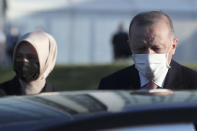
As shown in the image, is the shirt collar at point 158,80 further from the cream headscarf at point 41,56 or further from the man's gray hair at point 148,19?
the cream headscarf at point 41,56

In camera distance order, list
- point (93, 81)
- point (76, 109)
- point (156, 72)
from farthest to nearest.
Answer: point (93, 81)
point (156, 72)
point (76, 109)

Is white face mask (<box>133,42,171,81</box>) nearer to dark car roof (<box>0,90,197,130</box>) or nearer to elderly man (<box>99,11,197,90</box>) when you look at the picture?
elderly man (<box>99,11,197,90</box>)

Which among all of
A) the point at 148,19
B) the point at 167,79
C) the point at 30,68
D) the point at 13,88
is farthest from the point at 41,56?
the point at 167,79

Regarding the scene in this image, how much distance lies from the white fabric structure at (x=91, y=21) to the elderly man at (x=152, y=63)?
1747cm

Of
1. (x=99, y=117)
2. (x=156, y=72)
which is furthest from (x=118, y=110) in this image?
(x=156, y=72)

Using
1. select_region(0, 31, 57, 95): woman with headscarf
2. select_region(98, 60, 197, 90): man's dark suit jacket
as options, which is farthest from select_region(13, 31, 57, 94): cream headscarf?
select_region(98, 60, 197, 90): man's dark suit jacket

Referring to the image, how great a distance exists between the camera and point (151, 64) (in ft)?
11.5

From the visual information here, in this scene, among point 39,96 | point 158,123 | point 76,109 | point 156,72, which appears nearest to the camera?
point 158,123

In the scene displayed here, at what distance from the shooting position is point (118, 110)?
2.14 m

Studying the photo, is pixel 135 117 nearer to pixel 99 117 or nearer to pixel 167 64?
pixel 99 117

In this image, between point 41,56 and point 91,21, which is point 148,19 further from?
point 91,21

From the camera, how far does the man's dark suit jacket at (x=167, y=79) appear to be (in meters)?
3.45

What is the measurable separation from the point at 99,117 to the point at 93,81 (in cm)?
1052

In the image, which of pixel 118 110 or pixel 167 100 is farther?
pixel 167 100
